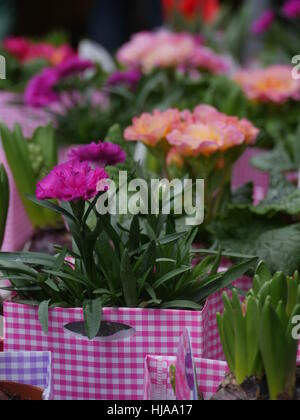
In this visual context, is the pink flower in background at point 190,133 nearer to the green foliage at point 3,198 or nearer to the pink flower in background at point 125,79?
the green foliage at point 3,198

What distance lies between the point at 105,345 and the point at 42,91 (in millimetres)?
755

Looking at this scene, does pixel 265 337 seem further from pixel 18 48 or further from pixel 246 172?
pixel 18 48

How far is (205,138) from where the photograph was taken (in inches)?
36.2

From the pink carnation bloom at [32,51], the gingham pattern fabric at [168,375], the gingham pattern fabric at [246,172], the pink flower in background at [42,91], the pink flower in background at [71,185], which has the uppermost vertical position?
the pink carnation bloom at [32,51]

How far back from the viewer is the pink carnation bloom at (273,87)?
1553mm

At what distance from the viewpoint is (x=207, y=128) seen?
0.92 meters

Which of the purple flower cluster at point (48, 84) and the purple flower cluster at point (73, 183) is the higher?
the purple flower cluster at point (48, 84)

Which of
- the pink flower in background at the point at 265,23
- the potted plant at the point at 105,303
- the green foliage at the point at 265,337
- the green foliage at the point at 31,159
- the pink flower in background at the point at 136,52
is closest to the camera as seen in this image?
the green foliage at the point at 265,337

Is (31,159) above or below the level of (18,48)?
below

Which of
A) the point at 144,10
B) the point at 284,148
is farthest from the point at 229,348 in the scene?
the point at 144,10

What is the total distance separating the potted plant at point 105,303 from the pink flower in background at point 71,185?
4 centimetres

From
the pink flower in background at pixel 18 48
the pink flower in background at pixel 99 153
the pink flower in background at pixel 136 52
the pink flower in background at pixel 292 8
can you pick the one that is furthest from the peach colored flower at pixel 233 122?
the pink flower in background at pixel 18 48

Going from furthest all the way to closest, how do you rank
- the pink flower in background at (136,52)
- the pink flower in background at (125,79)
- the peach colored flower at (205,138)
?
1. the pink flower in background at (136,52)
2. the pink flower in background at (125,79)
3. the peach colored flower at (205,138)

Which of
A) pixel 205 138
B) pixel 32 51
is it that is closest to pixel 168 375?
pixel 205 138
